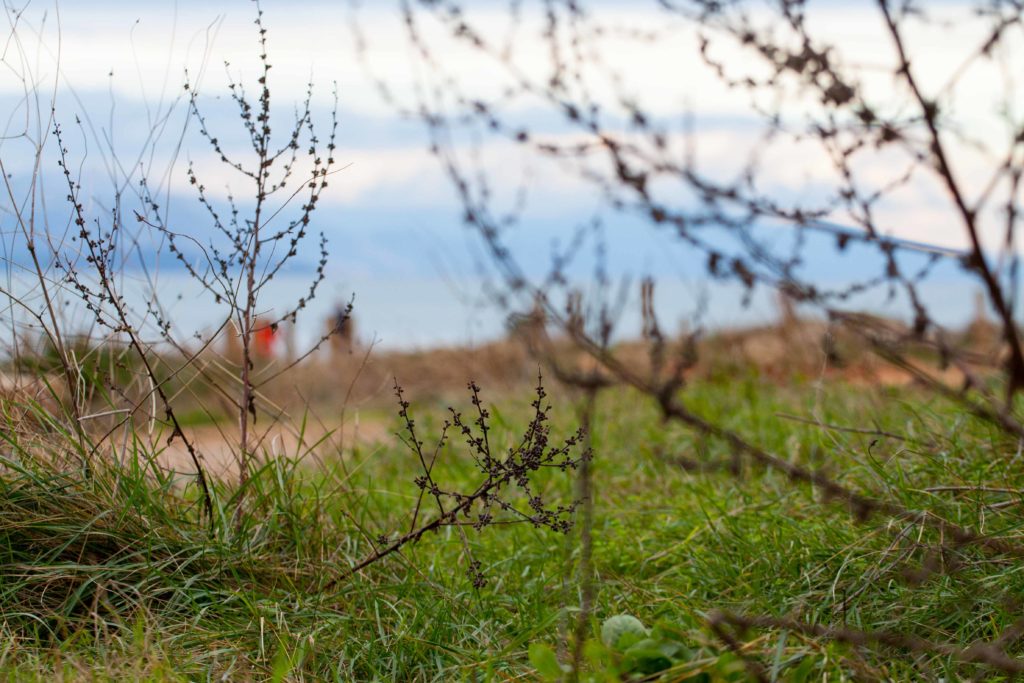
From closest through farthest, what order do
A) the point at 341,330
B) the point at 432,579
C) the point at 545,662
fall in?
the point at 545,662, the point at 432,579, the point at 341,330

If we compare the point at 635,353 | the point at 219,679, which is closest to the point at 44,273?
the point at 219,679

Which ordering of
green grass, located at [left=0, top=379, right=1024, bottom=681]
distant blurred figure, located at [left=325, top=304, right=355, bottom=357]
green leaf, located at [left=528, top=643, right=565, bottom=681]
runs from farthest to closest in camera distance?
distant blurred figure, located at [left=325, top=304, right=355, bottom=357] < green grass, located at [left=0, top=379, right=1024, bottom=681] < green leaf, located at [left=528, top=643, right=565, bottom=681]

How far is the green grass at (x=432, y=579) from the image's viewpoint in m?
2.41

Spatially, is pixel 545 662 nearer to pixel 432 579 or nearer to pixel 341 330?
pixel 432 579

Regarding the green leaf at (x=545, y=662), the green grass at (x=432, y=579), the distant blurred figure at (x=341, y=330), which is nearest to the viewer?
the green leaf at (x=545, y=662)

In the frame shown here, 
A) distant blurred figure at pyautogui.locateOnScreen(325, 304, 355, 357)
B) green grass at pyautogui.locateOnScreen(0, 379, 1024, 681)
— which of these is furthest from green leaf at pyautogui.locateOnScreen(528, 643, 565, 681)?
distant blurred figure at pyautogui.locateOnScreen(325, 304, 355, 357)

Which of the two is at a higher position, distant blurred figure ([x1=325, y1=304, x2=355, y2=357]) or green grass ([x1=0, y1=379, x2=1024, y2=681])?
distant blurred figure ([x1=325, y1=304, x2=355, y2=357])

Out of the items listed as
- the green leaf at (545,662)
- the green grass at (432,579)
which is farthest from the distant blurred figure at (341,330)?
the green leaf at (545,662)

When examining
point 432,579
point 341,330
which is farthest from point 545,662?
point 341,330

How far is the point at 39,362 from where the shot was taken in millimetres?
3418

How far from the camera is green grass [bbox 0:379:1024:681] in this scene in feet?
7.89

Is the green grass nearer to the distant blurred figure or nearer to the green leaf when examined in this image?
the green leaf

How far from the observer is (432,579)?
9.88ft

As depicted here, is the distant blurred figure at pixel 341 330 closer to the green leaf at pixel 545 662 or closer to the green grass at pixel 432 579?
the green grass at pixel 432 579
